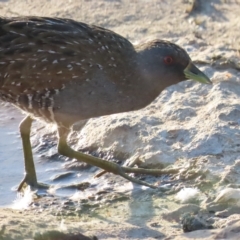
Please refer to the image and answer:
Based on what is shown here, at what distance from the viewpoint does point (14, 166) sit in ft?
26.0

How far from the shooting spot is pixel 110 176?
7551 mm

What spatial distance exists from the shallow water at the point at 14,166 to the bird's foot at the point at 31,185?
7 cm

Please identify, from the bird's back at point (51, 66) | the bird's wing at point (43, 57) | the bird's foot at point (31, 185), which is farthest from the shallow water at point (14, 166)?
the bird's wing at point (43, 57)

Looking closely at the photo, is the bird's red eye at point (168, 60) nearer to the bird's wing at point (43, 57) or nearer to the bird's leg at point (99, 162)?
the bird's wing at point (43, 57)

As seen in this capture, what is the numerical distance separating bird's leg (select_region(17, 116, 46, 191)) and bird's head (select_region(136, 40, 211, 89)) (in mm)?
1190

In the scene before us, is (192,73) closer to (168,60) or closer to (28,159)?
(168,60)

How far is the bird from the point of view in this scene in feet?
22.8

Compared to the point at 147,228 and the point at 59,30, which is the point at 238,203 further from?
the point at 59,30

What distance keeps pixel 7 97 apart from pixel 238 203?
6.75 ft

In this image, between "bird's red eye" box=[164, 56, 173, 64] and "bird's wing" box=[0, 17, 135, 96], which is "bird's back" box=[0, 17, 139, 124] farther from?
"bird's red eye" box=[164, 56, 173, 64]

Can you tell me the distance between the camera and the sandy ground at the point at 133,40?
6.03 meters

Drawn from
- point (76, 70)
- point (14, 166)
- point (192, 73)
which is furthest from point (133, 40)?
point (76, 70)

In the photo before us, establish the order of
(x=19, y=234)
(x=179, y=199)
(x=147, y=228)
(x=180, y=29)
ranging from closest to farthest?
1. (x=19, y=234)
2. (x=147, y=228)
3. (x=179, y=199)
4. (x=180, y=29)

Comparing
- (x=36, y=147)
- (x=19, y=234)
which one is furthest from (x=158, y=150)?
(x=19, y=234)
